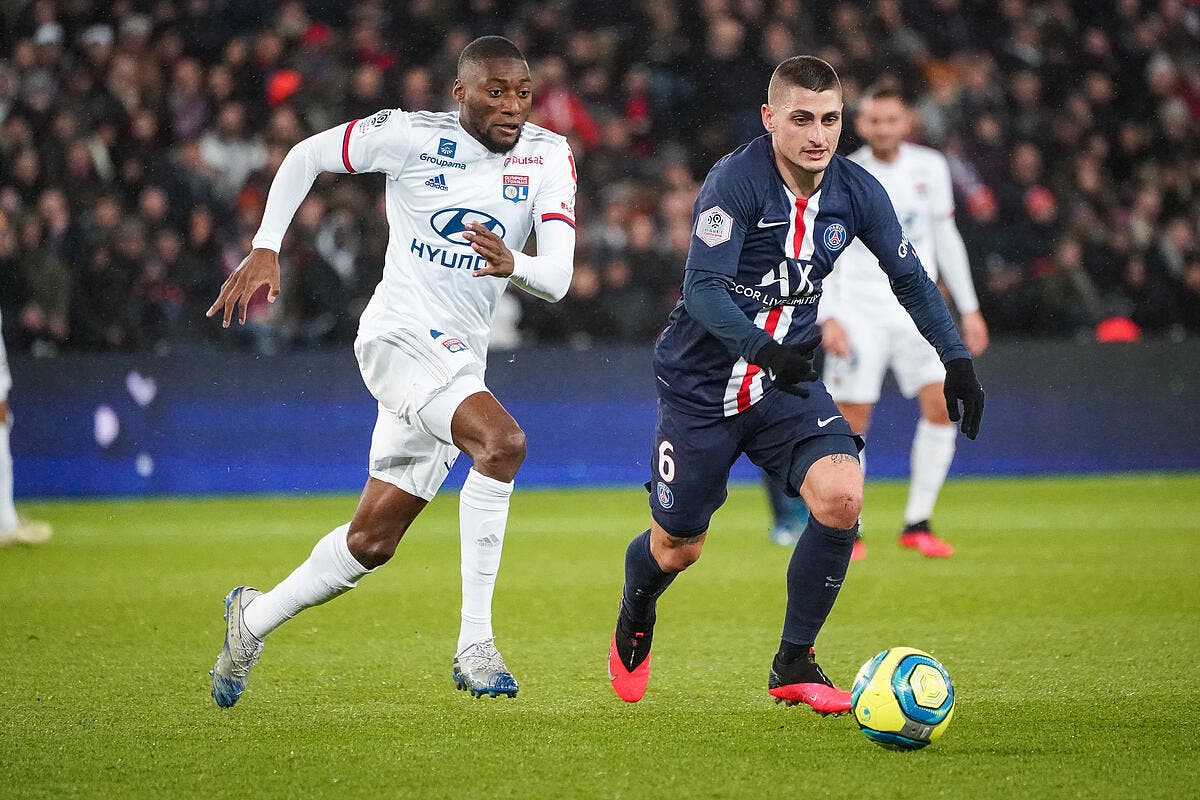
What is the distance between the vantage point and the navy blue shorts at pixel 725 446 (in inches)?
195

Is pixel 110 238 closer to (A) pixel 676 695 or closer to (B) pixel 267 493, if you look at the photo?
(B) pixel 267 493

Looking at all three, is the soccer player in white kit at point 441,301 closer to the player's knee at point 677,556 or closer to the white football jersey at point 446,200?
the white football jersey at point 446,200

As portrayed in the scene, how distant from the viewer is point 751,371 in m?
5.01

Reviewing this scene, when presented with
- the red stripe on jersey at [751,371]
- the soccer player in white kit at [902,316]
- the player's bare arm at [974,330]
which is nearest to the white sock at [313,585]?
the red stripe on jersey at [751,371]

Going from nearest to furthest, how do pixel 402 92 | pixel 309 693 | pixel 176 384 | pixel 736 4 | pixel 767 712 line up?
1. pixel 767 712
2. pixel 309 693
3. pixel 176 384
4. pixel 402 92
5. pixel 736 4

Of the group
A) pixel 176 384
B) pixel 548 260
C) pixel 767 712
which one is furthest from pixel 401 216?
pixel 176 384

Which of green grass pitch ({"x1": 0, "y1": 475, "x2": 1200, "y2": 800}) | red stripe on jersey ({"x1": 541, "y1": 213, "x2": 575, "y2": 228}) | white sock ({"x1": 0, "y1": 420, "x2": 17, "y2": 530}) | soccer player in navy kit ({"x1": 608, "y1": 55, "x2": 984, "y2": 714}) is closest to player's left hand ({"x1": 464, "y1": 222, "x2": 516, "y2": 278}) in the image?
red stripe on jersey ({"x1": 541, "y1": 213, "x2": 575, "y2": 228})

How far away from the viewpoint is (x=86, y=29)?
1384 cm

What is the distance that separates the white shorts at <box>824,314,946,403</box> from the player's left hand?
4.19 m

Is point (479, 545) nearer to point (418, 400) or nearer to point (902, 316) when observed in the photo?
point (418, 400)

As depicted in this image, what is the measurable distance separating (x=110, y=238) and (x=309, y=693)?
7.68 m

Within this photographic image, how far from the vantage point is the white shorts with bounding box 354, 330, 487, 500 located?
5180mm

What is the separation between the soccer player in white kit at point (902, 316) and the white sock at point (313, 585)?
419 cm

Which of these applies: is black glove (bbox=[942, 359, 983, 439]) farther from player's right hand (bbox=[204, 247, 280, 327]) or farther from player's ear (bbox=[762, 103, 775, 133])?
player's right hand (bbox=[204, 247, 280, 327])
